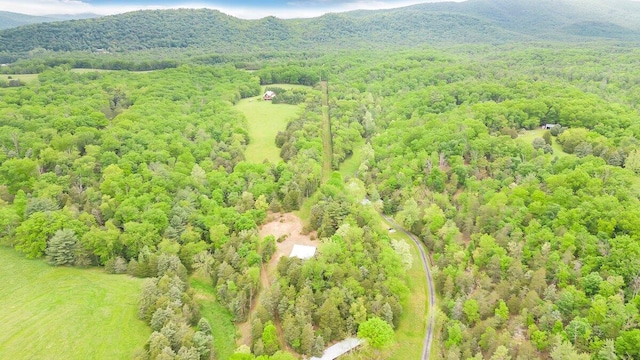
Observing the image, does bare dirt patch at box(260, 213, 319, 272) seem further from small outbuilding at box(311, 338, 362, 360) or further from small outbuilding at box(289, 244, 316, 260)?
small outbuilding at box(311, 338, 362, 360)

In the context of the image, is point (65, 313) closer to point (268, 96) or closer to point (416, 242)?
point (416, 242)

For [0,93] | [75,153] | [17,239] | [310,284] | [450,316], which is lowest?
[450,316]

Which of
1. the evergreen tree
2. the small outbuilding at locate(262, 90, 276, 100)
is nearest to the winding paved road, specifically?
the small outbuilding at locate(262, 90, 276, 100)

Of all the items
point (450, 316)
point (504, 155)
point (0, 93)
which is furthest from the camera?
point (0, 93)

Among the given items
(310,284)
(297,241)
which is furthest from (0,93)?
(310,284)

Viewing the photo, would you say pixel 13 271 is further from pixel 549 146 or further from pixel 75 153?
pixel 549 146

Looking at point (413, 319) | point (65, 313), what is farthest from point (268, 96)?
point (413, 319)
